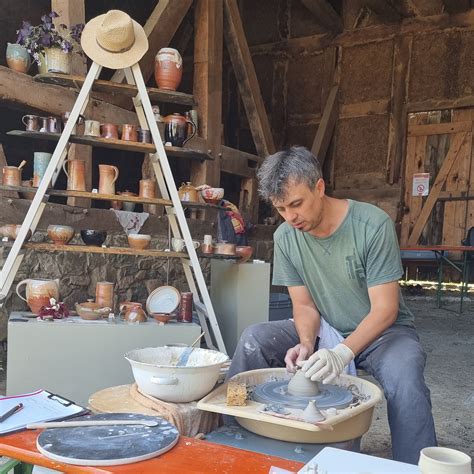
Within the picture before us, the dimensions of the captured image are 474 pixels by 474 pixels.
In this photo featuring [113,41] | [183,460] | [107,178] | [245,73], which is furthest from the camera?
[245,73]

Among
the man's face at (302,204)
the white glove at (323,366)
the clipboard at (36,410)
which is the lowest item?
the clipboard at (36,410)

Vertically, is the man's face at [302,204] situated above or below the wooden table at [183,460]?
above

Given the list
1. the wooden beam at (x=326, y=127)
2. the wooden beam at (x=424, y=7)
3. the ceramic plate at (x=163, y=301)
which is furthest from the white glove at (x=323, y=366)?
the wooden beam at (x=424, y=7)

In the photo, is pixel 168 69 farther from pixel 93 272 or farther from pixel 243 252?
pixel 93 272

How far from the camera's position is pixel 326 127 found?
24.3 feet

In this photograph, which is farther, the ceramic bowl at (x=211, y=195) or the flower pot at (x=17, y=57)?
the ceramic bowl at (x=211, y=195)

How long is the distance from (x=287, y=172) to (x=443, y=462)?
1182 mm

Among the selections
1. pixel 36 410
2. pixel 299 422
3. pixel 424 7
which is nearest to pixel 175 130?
pixel 36 410

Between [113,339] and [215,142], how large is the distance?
2.47 meters

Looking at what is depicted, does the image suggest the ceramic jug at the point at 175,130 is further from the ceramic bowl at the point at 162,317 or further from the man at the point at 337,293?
the man at the point at 337,293

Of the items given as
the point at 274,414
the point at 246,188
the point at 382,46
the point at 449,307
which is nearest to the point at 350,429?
the point at 274,414

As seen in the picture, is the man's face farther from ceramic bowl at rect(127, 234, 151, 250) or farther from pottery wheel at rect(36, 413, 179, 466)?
ceramic bowl at rect(127, 234, 151, 250)

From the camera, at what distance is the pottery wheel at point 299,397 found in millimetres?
1507

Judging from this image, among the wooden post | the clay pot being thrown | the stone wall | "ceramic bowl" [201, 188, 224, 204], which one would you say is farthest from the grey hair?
the stone wall
